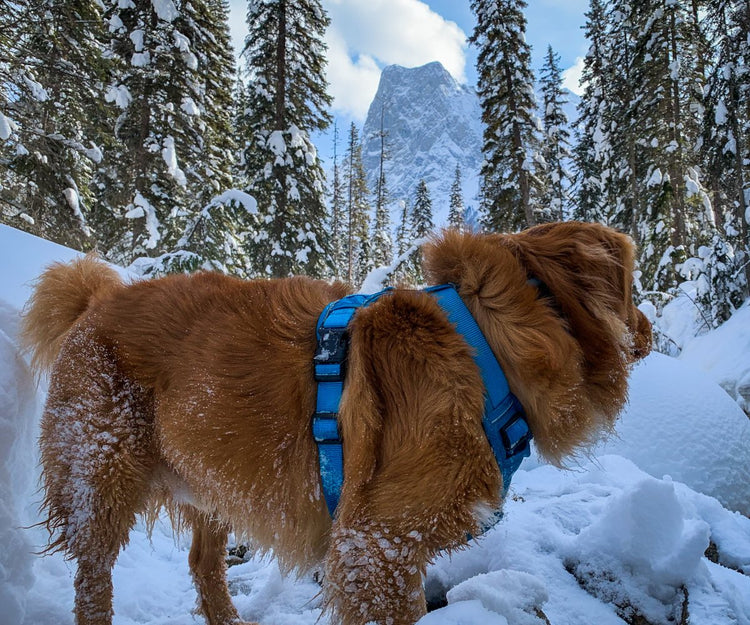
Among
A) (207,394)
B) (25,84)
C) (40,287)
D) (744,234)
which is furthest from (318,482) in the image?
(744,234)

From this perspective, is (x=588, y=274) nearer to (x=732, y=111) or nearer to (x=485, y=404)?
(x=485, y=404)

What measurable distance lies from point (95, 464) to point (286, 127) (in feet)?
54.2

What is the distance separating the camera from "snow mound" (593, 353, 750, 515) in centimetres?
394

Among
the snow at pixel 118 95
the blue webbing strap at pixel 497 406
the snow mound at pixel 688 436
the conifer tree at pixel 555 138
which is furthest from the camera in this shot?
the conifer tree at pixel 555 138

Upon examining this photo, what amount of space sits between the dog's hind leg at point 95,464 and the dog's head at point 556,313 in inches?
65.9

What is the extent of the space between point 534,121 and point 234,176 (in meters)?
14.0

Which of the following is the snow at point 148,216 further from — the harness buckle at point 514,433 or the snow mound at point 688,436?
the harness buckle at point 514,433

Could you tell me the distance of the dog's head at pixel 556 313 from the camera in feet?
6.18

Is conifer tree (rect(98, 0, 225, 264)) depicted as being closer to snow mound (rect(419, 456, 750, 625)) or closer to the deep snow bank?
the deep snow bank

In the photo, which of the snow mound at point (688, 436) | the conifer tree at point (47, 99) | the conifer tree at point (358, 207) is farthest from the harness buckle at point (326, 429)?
the conifer tree at point (358, 207)

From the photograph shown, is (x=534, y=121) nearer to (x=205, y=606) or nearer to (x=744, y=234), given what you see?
(x=744, y=234)

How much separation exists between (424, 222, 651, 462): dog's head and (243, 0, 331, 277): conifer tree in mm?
15185

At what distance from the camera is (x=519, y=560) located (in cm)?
275

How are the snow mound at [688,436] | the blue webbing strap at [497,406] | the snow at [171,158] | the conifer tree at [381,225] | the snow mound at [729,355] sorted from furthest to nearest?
the conifer tree at [381,225] < the snow at [171,158] < the snow mound at [729,355] < the snow mound at [688,436] < the blue webbing strap at [497,406]
